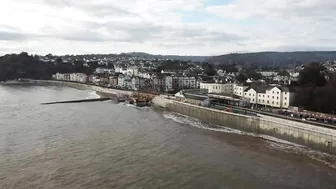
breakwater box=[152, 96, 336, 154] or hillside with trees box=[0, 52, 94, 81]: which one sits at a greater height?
hillside with trees box=[0, 52, 94, 81]

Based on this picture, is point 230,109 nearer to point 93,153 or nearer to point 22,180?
point 93,153

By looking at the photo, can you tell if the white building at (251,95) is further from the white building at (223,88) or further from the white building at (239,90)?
the white building at (223,88)

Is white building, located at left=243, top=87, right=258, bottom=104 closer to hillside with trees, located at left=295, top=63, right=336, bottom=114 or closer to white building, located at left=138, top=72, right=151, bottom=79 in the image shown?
hillside with trees, located at left=295, top=63, right=336, bottom=114

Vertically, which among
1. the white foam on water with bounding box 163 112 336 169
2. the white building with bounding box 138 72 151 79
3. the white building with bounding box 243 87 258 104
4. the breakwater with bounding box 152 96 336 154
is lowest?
the white foam on water with bounding box 163 112 336 169

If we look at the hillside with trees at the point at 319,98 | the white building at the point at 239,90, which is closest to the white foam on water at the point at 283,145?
the hillside with trees at the point at 319,98

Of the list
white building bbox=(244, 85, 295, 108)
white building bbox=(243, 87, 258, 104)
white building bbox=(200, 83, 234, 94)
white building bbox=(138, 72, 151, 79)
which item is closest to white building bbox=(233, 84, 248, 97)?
white building bbox=(200, 83, 234, 94)

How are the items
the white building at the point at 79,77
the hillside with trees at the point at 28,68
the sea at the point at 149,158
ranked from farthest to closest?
the hillside with trees at the point at 28,68 → the white building at the point at 79,77 → the sea at the point at 149,158
